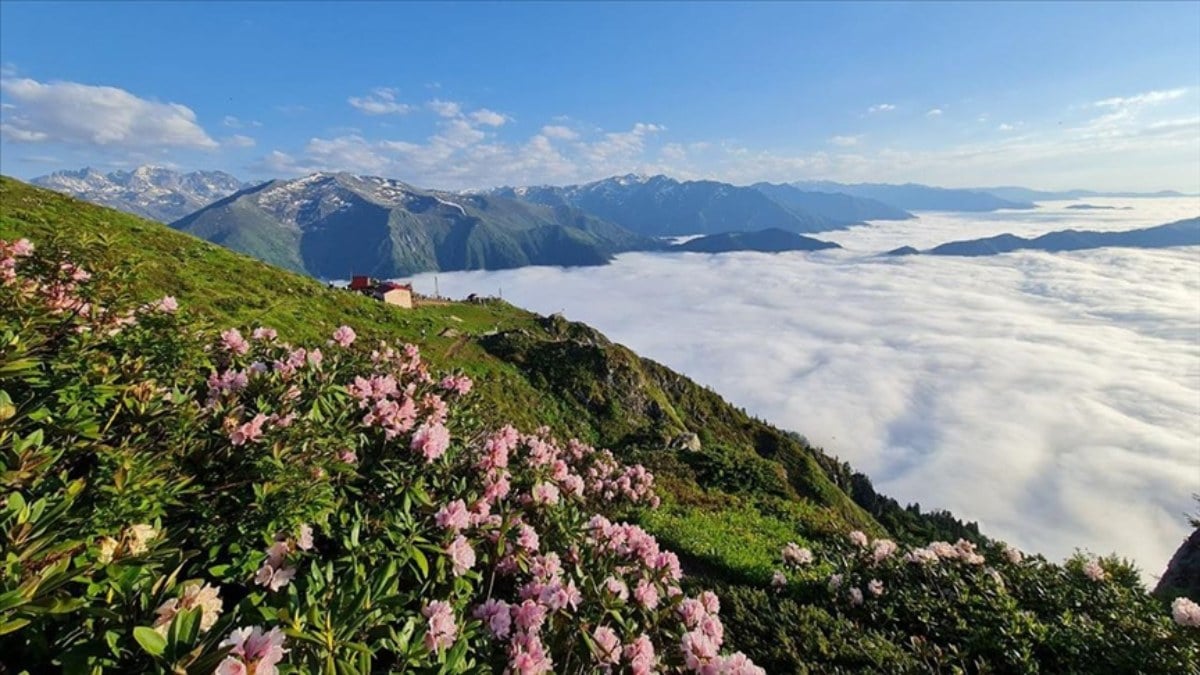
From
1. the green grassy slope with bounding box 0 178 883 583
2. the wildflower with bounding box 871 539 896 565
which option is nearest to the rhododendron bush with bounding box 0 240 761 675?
the green grassy slope with bounding box 0 178 883 583

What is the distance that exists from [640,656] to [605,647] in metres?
0.32

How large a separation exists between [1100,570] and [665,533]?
883 centimetres

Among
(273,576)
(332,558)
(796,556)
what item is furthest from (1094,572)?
(273,576)

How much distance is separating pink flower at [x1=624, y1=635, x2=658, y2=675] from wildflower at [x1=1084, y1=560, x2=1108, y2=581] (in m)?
10.8

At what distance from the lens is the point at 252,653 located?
2533 mm

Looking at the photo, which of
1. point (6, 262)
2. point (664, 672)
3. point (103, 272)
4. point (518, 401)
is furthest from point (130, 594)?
point (518, 401)

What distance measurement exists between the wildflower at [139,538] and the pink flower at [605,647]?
319 centimetres

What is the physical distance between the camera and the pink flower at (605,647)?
14.4ft

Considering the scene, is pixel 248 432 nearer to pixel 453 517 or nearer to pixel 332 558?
pixel 332 558

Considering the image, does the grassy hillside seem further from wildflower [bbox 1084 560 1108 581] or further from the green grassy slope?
the green grassy slope

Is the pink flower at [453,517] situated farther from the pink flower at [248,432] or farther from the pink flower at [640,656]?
the pink flower at [640,656]

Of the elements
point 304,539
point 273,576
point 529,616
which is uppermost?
point 304,539

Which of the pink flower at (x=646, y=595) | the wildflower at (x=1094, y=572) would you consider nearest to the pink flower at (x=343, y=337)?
the pink flower at (x=646, y=595)

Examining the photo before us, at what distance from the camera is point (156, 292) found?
2370cm
